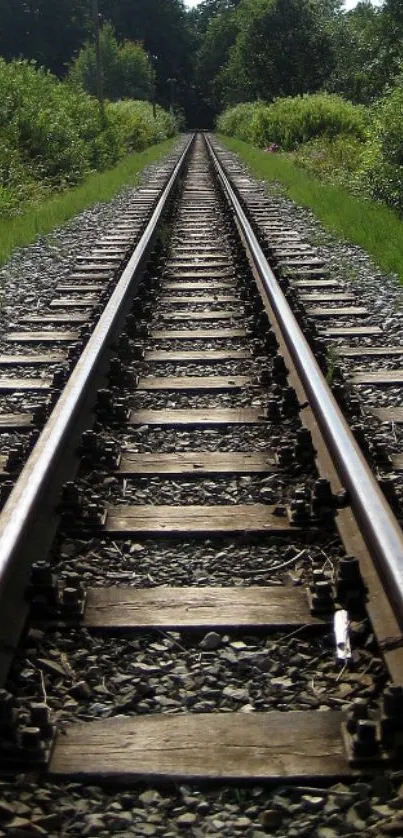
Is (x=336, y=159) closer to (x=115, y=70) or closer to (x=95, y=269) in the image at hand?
(x=95, y=269)

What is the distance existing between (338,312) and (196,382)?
1.98 meters

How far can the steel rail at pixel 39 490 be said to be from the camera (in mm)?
2633

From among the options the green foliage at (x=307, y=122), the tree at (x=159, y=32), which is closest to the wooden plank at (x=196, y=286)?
the green foliage at (x=307, y=122)

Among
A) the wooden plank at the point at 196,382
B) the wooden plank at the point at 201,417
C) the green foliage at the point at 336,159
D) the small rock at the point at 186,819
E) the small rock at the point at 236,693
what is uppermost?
the green foliage at the point at 336,159

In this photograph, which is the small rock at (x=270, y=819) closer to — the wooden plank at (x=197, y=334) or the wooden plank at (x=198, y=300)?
the wooden plank at (x=197, y=334)

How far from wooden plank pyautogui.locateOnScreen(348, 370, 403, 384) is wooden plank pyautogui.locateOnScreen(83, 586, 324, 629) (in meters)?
2.32

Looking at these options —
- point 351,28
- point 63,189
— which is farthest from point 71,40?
point 63,189

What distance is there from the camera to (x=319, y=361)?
196 inches

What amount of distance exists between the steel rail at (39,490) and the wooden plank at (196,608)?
0.22 metres

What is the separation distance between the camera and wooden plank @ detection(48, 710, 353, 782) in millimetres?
2070

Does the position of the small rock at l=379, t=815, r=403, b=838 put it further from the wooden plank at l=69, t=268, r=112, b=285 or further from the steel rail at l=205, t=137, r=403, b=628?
the wooden plank at l=69, t=268, r=112, b=285

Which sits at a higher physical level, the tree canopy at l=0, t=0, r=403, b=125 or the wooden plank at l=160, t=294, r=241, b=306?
the tree canopy at l=0, t=0, r=403, b=125

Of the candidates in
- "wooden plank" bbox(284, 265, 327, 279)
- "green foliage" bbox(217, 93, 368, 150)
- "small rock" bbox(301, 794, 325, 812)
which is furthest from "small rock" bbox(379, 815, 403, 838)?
"green foliage" bbox(217, 93, 368, 150)

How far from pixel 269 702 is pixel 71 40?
80836 millimetres
